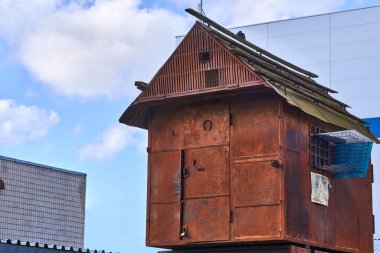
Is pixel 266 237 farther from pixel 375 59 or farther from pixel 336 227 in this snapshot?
pixel 375 59

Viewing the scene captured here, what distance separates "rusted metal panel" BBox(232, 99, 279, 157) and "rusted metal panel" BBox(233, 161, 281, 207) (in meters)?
0.30

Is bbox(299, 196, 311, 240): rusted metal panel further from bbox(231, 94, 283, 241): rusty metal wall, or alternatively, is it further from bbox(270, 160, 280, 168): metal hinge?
bbox(270, 160, 280, 168): metal hinge

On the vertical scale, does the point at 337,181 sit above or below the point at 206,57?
below

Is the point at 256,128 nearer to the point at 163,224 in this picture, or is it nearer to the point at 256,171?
the point at 256,171

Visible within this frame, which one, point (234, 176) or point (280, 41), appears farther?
point (280, 41)

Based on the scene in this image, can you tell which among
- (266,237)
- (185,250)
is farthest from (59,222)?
(266,237)

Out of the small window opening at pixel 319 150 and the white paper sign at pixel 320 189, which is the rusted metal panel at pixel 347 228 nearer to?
the white paper sign at pixel 320 189

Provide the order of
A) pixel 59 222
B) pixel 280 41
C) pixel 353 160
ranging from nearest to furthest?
pixel 353 160 → pixel 59 222 → pixel 280 41

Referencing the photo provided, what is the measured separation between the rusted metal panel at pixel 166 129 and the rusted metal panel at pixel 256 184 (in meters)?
1.67

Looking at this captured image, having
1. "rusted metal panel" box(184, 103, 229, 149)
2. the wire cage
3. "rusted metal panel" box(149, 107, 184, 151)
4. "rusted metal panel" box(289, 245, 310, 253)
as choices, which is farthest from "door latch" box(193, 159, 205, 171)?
the wire cage

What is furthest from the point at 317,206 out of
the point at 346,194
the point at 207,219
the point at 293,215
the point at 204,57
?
the point at 204,57

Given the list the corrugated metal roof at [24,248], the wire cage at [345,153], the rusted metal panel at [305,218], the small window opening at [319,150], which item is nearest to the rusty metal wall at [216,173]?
the rusted metal panel at [305,218]

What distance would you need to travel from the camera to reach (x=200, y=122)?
A: 17.3m

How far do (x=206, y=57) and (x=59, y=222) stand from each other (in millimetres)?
16123
